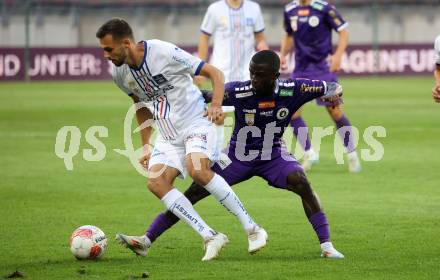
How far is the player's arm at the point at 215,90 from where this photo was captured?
825 centimetres

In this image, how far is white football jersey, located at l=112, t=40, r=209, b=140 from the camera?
8.61 m

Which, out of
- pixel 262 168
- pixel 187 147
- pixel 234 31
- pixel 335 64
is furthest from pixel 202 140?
pixel 335 64

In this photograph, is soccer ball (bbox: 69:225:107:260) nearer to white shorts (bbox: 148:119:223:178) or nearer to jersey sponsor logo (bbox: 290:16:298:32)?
white shorts (bbox: 148:119:223:178)

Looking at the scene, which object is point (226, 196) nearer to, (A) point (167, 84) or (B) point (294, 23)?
(A) point (167, 84)

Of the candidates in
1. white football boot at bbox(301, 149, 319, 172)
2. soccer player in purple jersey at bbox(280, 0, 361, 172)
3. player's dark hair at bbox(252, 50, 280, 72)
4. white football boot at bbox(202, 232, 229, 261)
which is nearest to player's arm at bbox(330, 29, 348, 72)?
soccer player in purple jersey at bbox(280, 0, 361, 172)

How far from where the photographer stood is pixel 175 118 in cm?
871

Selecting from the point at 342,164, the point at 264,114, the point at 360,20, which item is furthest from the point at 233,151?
the point at 360,20

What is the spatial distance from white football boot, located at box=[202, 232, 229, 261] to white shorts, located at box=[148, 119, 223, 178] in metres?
0.66

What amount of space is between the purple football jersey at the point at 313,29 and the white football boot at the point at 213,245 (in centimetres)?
729

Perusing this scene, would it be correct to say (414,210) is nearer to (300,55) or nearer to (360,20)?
(300,55)

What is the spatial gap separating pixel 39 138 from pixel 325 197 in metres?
8.43

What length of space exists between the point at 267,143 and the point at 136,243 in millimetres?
1326

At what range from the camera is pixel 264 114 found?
8703mm

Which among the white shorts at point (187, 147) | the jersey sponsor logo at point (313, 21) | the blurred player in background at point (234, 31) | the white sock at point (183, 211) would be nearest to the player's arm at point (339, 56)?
the jersey sponsor logo at point (313, 21)
